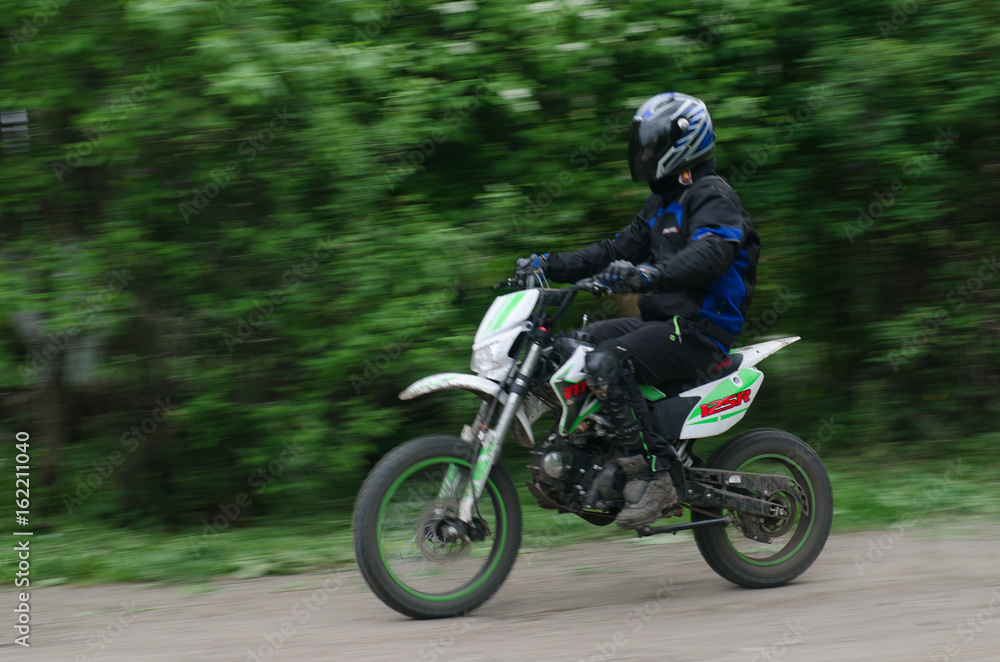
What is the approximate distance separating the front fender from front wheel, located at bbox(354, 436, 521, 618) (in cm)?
20

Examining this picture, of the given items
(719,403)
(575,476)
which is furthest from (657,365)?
Result: (575,476)

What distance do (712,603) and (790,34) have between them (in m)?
4.26

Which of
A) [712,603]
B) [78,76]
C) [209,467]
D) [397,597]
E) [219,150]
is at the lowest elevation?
[209,467]

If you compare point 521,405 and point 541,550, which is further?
point 541,550

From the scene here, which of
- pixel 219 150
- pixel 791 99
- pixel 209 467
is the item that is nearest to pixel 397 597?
pixel 209 467

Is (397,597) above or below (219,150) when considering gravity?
below

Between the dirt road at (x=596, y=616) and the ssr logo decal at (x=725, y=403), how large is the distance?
88cm

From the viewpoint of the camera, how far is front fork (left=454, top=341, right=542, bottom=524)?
170 inches

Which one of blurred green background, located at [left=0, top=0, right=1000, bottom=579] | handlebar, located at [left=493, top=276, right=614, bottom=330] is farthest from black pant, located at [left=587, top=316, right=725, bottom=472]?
blurred green background, located at [left=0, top=0, right=1000, bottom=579]

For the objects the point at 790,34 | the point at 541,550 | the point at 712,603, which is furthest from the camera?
the point at 790,34

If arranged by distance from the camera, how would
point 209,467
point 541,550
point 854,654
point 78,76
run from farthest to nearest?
point 209,467 → point 78,76 → point 541,550 → point 854,654

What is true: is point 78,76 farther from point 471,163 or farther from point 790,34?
point 790,34

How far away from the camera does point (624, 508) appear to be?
441 centimetres

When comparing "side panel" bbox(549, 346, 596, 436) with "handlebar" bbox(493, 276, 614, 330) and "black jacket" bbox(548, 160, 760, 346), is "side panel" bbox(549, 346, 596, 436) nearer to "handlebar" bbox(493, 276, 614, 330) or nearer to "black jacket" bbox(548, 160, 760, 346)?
"handlebar" bbox(493, 276, 614, 330)
